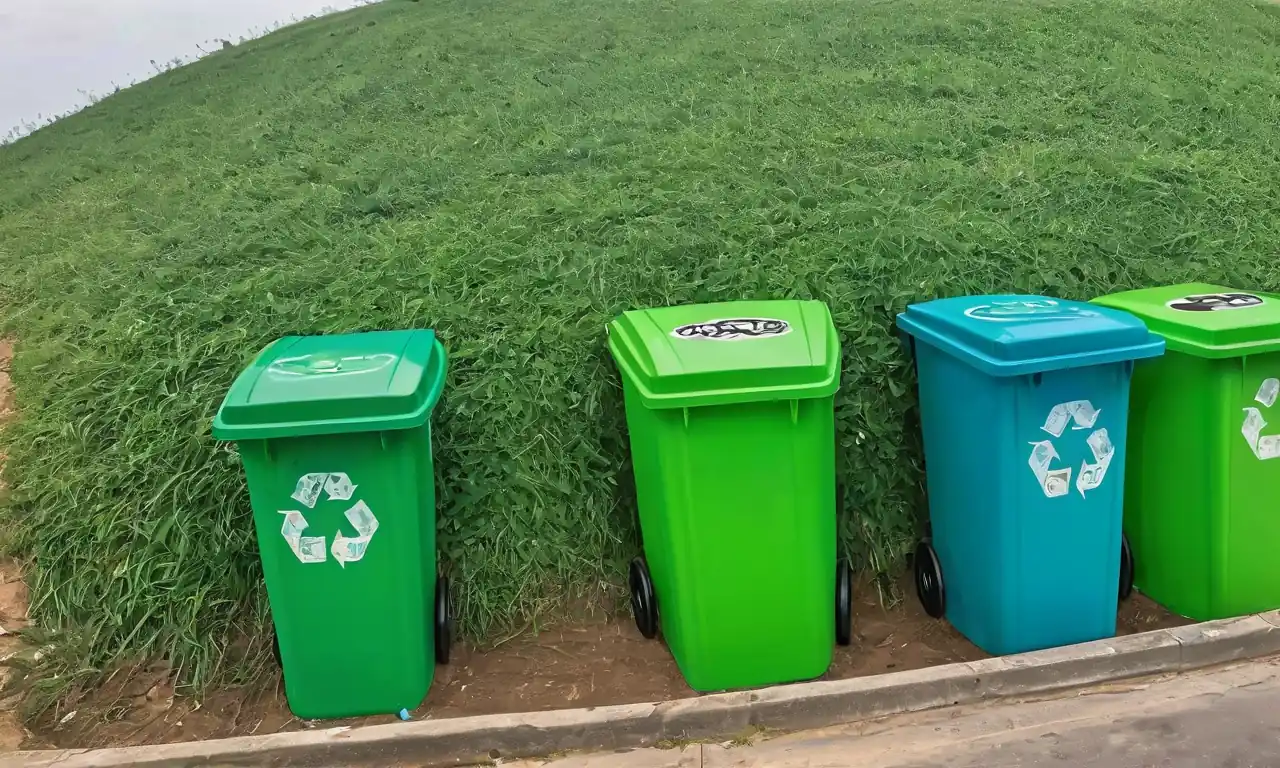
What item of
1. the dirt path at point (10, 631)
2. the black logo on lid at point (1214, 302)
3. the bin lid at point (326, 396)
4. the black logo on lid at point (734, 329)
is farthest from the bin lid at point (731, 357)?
the dirt path at point (10, 631)

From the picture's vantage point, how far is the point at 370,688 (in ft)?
9.01

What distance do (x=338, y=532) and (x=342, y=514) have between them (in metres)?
0.06

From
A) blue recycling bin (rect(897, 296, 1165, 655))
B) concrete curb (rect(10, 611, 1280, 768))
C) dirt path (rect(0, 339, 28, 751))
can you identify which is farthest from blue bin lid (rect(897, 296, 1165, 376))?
dirt path (rect(0, 339, 28, 751))

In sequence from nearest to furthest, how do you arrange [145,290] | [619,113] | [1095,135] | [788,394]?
→ [788,394] → [145,290] → [1095,135] → [619,113]

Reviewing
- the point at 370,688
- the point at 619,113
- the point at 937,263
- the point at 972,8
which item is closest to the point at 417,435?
the point at 370,688

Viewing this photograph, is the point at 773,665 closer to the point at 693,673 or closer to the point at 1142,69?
the point at 693,673

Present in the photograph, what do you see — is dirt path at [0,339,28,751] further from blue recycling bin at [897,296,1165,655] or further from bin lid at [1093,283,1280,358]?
bin lid at [1093,283,1280,358]

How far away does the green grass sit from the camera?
316 centimetres

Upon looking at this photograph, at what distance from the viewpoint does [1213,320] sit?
9.38 ft

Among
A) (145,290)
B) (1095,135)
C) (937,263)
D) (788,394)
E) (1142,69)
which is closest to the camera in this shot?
(788,394)

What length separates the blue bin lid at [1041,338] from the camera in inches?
104

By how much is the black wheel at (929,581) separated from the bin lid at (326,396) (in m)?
1.89

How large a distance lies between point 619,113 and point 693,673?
195 inches

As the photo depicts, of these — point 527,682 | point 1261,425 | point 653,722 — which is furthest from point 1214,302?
point 527,682
